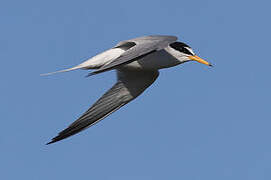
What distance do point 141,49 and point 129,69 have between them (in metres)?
2.61

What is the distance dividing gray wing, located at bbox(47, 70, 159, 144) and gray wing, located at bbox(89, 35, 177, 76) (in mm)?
1485

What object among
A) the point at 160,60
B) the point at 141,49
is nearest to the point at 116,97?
the point at 160,60

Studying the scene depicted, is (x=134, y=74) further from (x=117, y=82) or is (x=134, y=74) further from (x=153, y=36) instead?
(x=153, y=36)

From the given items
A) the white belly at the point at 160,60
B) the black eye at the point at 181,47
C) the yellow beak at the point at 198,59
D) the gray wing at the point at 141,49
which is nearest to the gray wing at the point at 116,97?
the white belly at the point at 160,60

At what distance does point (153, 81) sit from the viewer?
39.7 ft

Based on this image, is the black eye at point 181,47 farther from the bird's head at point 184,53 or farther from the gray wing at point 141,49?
the gray wing at point 141,49

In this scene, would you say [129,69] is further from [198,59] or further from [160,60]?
[198,59]

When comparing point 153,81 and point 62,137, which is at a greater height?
point 153,81

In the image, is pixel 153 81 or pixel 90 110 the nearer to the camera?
pixel 90 110

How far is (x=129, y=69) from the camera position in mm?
11758

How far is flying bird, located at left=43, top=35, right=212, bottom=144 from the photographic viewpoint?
35.7 feet

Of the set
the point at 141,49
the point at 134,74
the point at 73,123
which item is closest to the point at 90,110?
the point at 73,123

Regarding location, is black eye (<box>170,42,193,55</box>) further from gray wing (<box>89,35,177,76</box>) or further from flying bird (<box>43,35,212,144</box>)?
gray wing (<box>89,35,177,76</box>)

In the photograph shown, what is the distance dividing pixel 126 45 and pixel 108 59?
1.94ft
